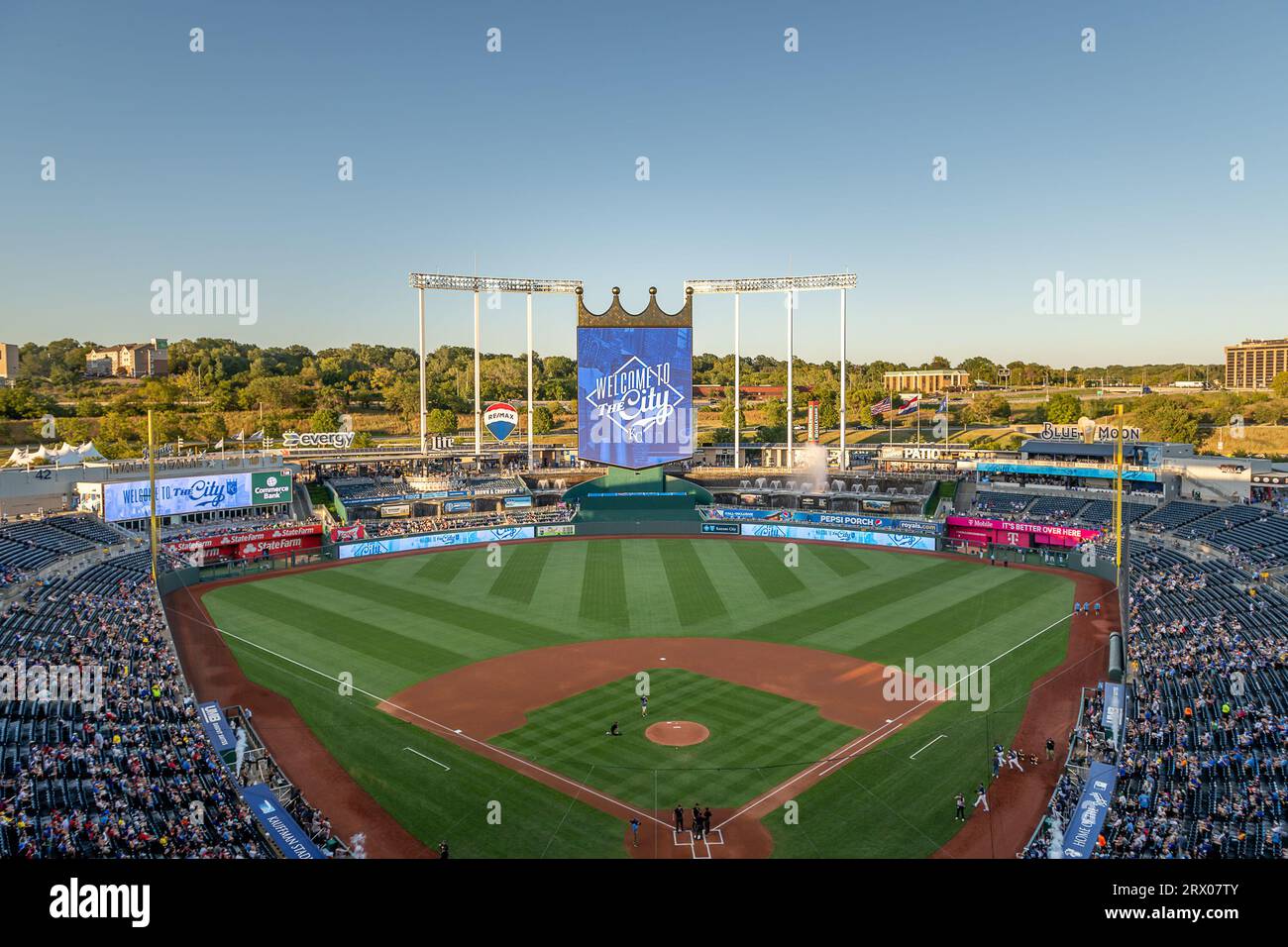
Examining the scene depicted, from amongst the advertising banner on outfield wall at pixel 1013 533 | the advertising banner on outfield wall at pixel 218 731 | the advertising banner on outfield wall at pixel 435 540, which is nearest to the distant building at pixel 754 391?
the advertising banner on outfield wall at pixel 1013 533

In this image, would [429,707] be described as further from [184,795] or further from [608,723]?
[184,795]

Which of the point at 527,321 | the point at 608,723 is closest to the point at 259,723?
the point at 608,723

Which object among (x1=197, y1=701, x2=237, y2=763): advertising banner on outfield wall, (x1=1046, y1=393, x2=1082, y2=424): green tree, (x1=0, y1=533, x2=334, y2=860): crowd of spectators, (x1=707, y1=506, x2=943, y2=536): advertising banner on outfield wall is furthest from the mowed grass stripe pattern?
(x1=1046, y1=393, x2=1082, y2=424): green tree

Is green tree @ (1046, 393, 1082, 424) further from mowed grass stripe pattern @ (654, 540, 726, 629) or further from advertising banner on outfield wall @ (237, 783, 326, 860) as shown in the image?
advertising banner on outfield wall @ (237, 783, 326, 860)

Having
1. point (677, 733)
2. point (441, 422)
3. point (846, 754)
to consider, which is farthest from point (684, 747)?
point (441, 422)

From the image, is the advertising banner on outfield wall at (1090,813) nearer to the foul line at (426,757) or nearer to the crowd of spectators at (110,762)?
the foul line at (426,757)

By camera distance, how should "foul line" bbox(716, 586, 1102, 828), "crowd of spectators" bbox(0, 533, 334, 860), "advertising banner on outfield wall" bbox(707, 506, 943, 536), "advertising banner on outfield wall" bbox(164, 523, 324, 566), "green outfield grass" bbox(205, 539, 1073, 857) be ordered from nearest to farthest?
"crowd of spectators" bbox(0, 533, 334, 860) < "green outfield grass" bbox(205, 539, 1073, 857) < "foul line" bbox(716, 586, 1102, 828) < "advertising banner on outfield wall" bbox(164, 523, 324, 566) < "advertising banner on outfield wall" bbox(707, 506, 943, 536)
